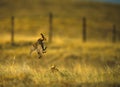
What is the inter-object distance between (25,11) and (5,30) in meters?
17.1

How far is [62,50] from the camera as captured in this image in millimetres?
24703

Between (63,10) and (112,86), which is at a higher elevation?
(63,10)

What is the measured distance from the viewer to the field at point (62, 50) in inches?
421

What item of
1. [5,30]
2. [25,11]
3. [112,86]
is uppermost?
[25,11]

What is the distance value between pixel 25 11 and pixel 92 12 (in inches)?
438

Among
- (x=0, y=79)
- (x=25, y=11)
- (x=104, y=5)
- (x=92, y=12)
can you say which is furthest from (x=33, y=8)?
(x=0, y=79)

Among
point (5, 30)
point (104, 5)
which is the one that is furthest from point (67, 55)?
point (104, 5)

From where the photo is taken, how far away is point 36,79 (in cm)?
1048

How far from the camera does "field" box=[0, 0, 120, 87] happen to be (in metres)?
10.7

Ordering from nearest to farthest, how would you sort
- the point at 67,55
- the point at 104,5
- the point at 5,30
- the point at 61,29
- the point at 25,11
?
the point at 67,55 → the point at 5,30 → the point at 61,29 → the point at 25,11 → the point at 104,5

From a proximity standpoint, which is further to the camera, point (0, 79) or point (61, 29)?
point (61, 29)

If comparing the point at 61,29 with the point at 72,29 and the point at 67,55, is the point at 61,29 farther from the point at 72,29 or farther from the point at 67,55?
the point at 67,55

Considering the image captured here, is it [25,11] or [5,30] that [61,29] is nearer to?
[5,30]

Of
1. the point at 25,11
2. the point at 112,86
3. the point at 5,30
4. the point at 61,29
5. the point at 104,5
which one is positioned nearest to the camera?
the point at 112,86
